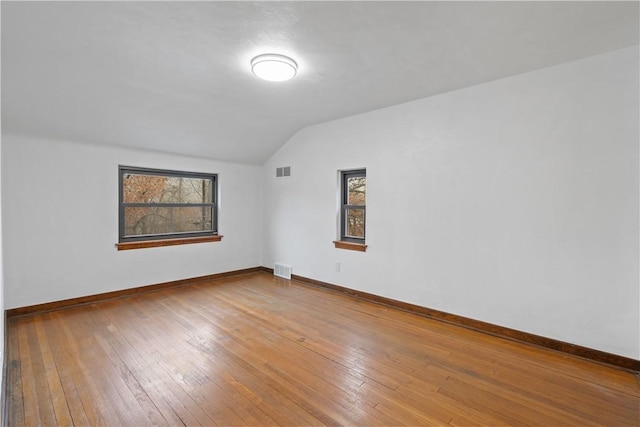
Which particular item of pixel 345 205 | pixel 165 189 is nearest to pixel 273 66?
pixel 345 205

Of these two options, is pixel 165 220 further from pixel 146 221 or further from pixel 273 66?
pixel 273 66

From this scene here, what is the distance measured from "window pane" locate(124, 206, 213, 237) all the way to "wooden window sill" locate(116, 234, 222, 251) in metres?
0.20

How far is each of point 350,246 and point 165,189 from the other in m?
2.98

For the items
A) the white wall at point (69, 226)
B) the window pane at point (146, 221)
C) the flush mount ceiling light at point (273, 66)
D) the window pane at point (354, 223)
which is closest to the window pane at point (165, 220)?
the window pane at point (146, 221)

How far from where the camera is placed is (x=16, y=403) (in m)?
1.87

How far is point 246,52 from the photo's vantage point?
2457mm

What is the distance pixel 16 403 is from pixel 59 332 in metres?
1.19

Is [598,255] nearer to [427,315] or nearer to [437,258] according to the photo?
[437,258]

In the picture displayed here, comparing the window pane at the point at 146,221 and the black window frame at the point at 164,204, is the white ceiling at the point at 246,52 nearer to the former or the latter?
the black window frame at the point at 164,204

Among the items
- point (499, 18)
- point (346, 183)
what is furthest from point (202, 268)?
point (499, 18)

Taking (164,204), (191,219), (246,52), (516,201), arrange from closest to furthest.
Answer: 1. (246,52)
2. (516,201)
3. (164,204)
4. (191,219)

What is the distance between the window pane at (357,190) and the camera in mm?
4176

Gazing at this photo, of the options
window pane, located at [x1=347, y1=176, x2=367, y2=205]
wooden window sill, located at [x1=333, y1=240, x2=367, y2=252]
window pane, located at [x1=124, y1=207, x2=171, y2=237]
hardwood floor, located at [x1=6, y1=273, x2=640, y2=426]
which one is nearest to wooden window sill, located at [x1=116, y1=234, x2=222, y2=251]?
window pane, located at [x1=124, y1=207, x2=171, y2=237]

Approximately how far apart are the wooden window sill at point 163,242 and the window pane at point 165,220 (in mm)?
201
